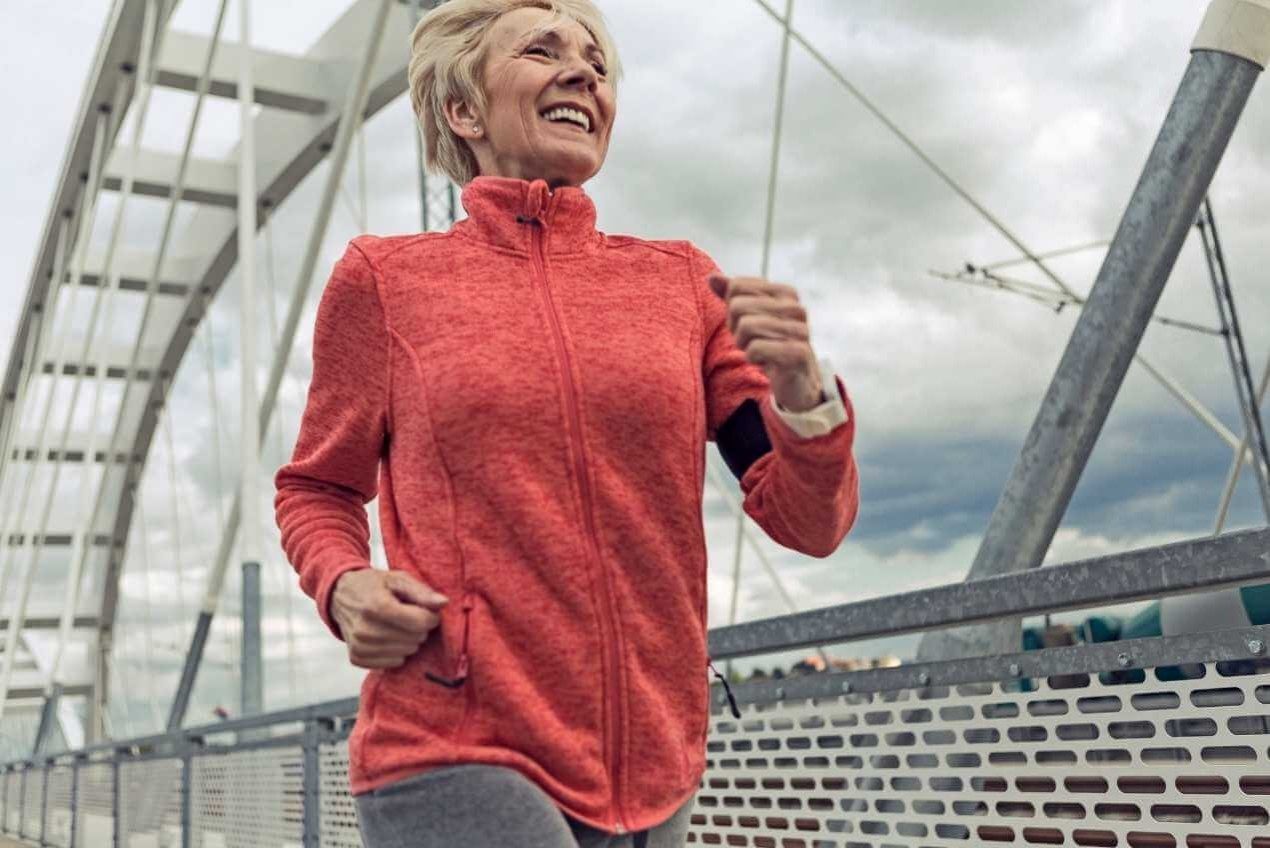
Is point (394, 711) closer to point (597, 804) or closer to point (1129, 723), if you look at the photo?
point (597, 804)

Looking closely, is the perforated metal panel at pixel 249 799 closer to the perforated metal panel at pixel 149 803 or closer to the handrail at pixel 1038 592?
the perforated metal panel at pixel 149 803

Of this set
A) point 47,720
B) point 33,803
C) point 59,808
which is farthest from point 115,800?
point 47,720

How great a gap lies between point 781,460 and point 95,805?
9.05 metres

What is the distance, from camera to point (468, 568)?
1.18m

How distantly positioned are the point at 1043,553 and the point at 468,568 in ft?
5.91

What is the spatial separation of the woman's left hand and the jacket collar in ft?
0.85

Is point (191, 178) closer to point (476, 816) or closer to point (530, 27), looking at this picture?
point (530, 27)

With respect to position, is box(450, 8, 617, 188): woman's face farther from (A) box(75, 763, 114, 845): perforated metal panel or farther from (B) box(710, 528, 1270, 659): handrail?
(A) box(75, 763, 114, 845): perforated metal panel

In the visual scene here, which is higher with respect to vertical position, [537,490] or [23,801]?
[23,801]

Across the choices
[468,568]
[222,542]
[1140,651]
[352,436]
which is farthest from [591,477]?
[222,542]

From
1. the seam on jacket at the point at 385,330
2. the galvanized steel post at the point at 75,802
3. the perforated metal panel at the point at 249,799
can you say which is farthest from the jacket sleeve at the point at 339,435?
the galvanized steel post at the point at 75,802

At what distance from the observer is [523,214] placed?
1319mm

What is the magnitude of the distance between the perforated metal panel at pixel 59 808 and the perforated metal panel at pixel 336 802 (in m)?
6.83

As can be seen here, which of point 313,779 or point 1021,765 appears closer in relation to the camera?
point 1021,765
